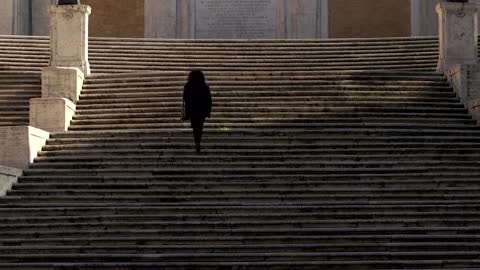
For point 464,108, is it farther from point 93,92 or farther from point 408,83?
point 93,92

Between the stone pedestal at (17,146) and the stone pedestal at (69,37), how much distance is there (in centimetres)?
390

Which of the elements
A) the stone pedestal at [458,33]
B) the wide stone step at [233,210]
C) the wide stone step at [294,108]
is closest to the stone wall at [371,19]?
the stone pedestal at [458,33]

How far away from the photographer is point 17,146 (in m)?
16.7

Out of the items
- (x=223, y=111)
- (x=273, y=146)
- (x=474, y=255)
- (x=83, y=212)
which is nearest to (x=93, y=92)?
(x=223, y=111)

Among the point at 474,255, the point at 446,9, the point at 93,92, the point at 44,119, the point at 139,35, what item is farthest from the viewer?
the point at 139,35

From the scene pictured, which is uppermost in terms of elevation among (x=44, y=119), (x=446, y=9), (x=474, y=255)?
(x=446, y=9)

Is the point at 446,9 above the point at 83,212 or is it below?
above

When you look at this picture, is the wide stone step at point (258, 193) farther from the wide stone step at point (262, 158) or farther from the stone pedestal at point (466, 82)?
the stone pedestal at point (466, 82)

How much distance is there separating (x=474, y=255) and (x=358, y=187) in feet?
8.88

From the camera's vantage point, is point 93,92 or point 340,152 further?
point 93,92

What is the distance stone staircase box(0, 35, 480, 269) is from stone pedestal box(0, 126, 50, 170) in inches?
11.4

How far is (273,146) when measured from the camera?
17.0m

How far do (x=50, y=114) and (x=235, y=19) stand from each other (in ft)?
36.7

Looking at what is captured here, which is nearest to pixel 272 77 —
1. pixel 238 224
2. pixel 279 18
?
pixel 238 224
